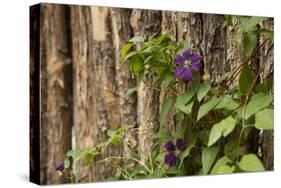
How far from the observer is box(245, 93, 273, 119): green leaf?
2.25 m

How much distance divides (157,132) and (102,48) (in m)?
0.35

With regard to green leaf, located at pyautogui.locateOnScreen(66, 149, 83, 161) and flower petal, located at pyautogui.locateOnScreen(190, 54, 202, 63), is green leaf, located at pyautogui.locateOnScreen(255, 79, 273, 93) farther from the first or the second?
green leaf, located at pyautogui.locateOnScreen(66, 149, 83, 161)

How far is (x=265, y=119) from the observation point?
7.56 feet

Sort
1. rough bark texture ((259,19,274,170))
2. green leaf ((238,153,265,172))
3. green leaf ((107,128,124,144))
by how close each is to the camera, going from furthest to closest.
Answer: rough bark texture ((259,19,274,170)), green leaf ((238,153,265,172)), green leaf ((107,128,124,144))

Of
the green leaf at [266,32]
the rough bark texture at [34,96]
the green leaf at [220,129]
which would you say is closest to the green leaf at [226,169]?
the green leaf at [220,129]

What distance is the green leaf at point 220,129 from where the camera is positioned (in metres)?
2.22

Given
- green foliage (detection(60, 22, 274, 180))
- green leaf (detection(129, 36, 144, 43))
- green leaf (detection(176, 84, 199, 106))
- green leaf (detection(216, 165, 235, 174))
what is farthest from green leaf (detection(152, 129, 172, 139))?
green leaf (detection(129, 36, 144, 43))

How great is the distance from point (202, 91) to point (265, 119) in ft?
0.87

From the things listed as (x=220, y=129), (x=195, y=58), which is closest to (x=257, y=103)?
(x=220, y=129)

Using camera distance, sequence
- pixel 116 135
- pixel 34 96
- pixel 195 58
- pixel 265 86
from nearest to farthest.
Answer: pixel 34 96 < pixel 116 135 < pixel 195 58 < pixel 265 86

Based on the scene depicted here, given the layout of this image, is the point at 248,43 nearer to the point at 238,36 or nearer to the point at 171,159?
the point at 238,36

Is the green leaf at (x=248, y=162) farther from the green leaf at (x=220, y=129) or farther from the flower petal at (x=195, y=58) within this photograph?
the flower petal at (x=195, y=58)

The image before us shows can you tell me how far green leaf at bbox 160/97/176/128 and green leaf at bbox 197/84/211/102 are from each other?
0.09m
